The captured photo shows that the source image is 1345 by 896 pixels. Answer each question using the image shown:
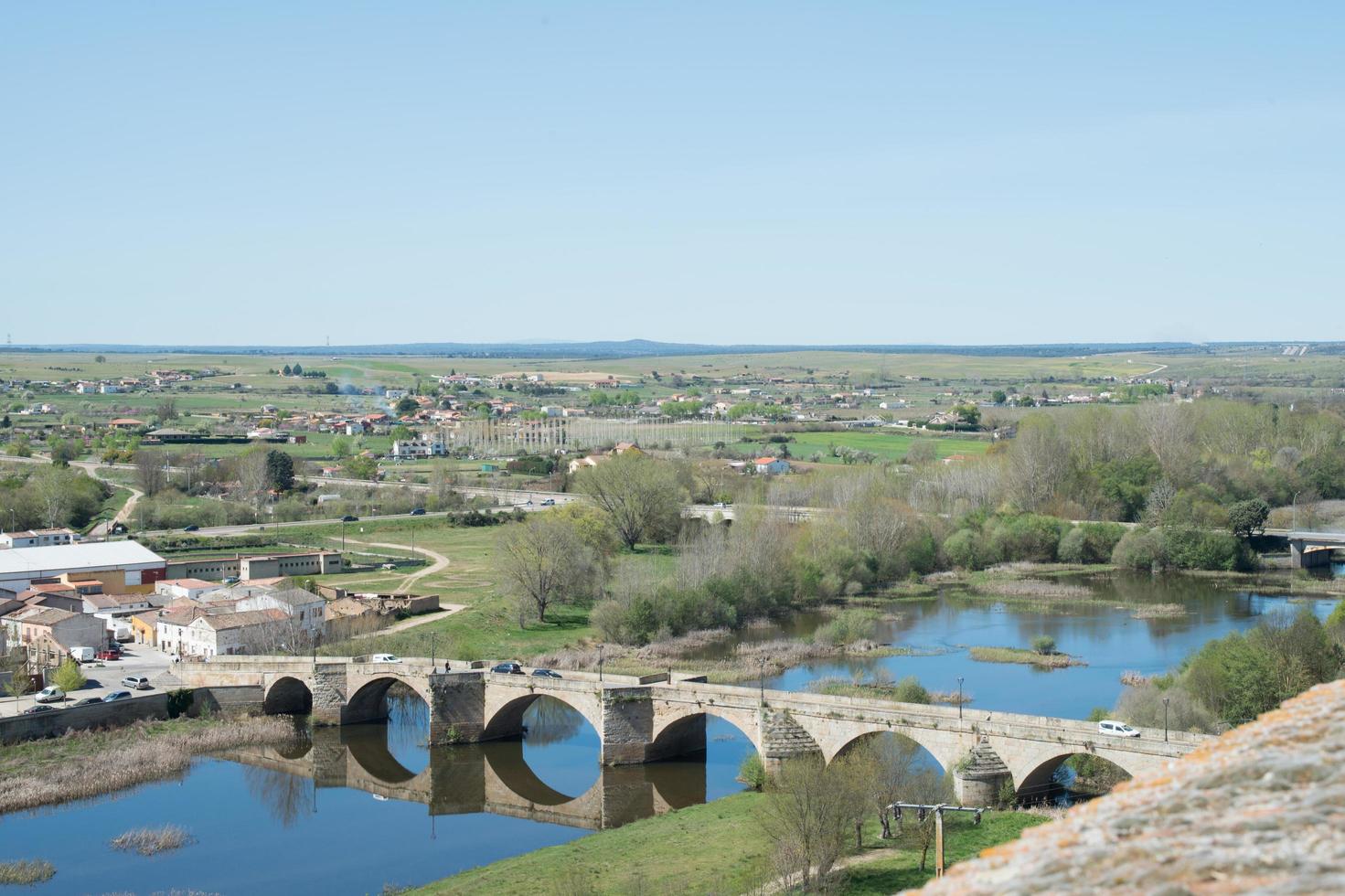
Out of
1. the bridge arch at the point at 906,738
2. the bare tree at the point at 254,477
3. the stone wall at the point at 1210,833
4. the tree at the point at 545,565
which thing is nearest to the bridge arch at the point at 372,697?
the tree at the point at 545,565

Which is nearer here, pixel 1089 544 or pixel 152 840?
pixel 152 840

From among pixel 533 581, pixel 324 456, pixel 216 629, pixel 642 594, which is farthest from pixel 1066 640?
pixel 324 456

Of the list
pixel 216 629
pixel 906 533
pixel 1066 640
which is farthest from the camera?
pixel 906 533

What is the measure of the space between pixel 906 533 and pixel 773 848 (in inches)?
1427

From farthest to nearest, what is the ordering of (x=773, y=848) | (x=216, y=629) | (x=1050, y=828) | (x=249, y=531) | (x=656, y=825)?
(x=249, y=531) < (x=216, y=629) < (x=656, y=825) < (x=773, y=848) < (x=1050, y=828)

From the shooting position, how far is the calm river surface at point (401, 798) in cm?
2509

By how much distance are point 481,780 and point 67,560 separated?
24.2 m

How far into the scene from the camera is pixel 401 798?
98.0 ft

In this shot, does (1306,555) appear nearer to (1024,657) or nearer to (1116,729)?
(1024,657)

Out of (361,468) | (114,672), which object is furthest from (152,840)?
(361,468)

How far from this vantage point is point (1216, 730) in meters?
28.2

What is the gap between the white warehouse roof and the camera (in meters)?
47.6

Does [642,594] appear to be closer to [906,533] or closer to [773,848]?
Answer: [906,533]

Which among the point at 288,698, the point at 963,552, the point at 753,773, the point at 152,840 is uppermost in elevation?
the point at 963,552
